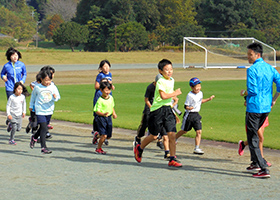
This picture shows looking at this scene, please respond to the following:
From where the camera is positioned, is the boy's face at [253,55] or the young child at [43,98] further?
the young child at [43,98]

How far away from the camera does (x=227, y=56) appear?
164 ft

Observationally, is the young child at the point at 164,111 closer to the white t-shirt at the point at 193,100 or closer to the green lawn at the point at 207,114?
the white t-shirt at the point at 193,100

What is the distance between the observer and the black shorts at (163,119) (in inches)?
305

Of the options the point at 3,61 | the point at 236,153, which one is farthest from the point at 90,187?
the point at 3,61

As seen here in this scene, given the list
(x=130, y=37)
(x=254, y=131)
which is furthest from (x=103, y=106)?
(x=130, y=37)

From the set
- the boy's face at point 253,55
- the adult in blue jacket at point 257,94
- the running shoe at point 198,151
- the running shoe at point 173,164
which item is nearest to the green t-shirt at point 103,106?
the running shoe at point 198,151

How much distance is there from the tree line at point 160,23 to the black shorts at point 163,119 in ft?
250

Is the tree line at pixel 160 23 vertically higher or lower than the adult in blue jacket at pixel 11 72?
higher

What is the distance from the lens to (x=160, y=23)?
98062 millimetres

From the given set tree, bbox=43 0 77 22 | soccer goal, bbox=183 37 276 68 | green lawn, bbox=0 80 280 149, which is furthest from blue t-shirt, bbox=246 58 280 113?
tree, bbox=43 0 77 22

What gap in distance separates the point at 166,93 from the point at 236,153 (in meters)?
2.04

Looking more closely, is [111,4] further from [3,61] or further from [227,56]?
[227,56]

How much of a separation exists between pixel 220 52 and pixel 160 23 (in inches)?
1940

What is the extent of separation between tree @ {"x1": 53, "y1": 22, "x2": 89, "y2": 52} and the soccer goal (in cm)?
3844
